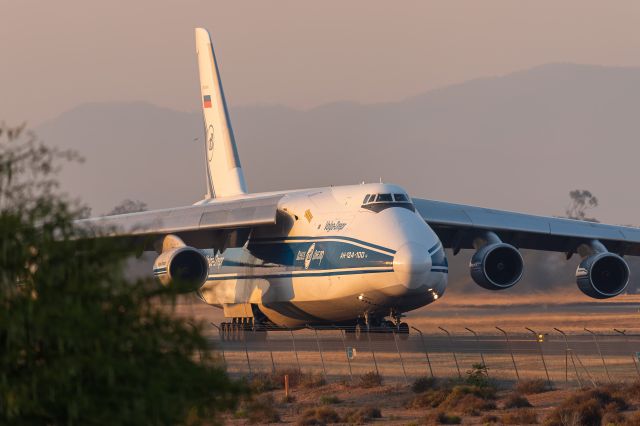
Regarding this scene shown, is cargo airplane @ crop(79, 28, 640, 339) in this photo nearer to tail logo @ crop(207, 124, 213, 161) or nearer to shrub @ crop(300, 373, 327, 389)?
tail logo @ crop(207, 124, 213, 161)

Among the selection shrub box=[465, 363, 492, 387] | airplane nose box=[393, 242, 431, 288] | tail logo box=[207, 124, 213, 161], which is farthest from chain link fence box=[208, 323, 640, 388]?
tail logo box=[207, 124, 213, 161]

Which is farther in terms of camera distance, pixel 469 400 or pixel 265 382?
pixel 265 382

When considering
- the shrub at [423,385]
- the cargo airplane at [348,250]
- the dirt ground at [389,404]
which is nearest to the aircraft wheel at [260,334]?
the cargo airplane at [348,250]

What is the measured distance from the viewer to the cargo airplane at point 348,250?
32.8 m

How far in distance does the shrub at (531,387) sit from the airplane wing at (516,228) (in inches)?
489

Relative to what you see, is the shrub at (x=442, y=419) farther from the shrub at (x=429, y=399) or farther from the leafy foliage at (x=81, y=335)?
the leafy foliage at (x=81, y=335)

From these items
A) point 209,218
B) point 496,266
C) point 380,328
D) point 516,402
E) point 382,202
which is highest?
point 209,218

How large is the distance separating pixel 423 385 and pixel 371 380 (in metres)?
1.43

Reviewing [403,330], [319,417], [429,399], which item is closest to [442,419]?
[319,417]

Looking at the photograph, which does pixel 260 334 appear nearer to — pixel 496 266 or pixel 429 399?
pixel 496 266

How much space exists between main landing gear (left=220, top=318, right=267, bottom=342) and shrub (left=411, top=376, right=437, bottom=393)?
41.2 ft

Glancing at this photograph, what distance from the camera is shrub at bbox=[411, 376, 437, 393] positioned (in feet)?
82.4

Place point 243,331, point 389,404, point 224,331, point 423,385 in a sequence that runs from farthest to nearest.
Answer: point 224,331 → point 243,331 → point 423,385 → point 389,404

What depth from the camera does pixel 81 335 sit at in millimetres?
8102
